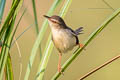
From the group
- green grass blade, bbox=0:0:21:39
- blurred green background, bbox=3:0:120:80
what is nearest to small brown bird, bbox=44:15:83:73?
green grass blade, bbox=0:0:21:39

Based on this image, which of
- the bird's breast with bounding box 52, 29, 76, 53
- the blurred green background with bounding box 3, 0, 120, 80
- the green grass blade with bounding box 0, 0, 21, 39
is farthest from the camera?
the blurred green background with bounding box 3, 0, 120, 80

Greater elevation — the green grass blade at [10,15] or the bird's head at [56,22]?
the green grass blade at [10,15]

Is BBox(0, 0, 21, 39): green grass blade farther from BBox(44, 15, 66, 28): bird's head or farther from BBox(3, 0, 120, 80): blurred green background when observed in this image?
BBox(3, 0, 120, 80): blurred green background

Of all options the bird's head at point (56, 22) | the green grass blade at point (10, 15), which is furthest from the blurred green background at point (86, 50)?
the green grass blade at point (10, 15)

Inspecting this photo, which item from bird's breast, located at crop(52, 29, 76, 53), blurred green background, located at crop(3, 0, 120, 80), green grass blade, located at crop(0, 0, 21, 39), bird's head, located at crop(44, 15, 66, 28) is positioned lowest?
blurred green background, located at crop(3, 0, 120, 80)

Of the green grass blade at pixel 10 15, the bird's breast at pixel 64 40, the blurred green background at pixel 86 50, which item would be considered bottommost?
the blurred green background at pixel 86 50

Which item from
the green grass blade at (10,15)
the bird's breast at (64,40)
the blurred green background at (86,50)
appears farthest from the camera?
the blurred green background at (86,50)

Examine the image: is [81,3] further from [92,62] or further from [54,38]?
[54,38]

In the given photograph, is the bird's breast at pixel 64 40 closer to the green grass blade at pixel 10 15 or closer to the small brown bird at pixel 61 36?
the small brown bird at pixel 61 36

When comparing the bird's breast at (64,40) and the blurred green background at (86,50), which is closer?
the bird's breast at (64,40)

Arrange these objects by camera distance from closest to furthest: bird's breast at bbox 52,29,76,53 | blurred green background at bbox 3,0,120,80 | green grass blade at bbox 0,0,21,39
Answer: green grass blade at bbox 0,0,21,39, bird's breast at bbox 52,29,76,53, blurred green background at bbox 3,0,120,80

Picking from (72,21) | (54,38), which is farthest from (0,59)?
(72,21)

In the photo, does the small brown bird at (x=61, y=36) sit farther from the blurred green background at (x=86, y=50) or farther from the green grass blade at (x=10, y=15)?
the blurred green background at (x=86, y=50)

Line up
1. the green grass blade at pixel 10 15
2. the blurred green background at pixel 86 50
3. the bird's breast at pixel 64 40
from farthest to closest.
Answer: the blurred green background at pixel 86 50, the bird's breast at pixel 64 40, the green grass blade at pixel 10 15
